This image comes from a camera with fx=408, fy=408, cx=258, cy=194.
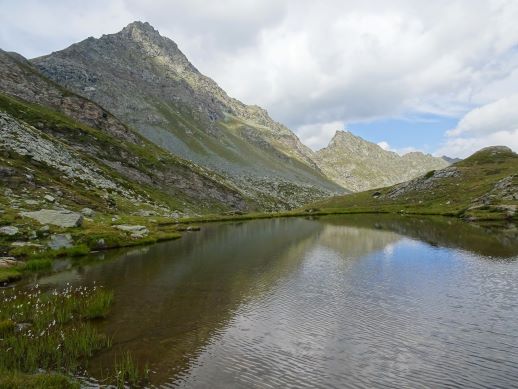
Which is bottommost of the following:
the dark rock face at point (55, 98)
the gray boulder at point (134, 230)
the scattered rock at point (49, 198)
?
the gray boulder at point (134, 230)

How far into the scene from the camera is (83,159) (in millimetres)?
131125

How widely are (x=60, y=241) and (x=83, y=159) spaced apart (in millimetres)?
78722

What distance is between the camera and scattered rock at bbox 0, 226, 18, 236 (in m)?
54.6

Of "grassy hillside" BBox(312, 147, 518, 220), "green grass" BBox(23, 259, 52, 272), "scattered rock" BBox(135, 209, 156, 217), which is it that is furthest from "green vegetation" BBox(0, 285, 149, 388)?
"grassy hillside" BBox(312, 147, 518, 220)

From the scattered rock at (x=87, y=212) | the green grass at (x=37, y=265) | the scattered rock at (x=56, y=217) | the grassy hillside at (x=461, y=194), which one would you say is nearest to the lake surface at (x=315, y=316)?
the green grass at (x=37, y=265)

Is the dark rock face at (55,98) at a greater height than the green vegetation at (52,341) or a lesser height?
greater

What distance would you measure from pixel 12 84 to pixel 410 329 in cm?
20502

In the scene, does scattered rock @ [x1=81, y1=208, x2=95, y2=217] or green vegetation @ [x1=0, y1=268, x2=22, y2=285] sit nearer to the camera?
green vegetation @ [x1=0, y1=268, x2=22, y2=285]

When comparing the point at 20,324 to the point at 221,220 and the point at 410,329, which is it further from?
the point at 221,220

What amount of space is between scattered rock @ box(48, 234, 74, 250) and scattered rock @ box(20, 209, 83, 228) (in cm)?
350

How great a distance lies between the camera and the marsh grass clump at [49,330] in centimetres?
2344

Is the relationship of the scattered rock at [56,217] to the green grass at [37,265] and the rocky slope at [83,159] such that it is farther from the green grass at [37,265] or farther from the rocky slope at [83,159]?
Answer: the rocky slope at [83,159]

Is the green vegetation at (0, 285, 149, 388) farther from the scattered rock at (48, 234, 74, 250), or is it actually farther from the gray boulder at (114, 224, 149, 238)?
the gray boulder at (114, 224, 149, 238)

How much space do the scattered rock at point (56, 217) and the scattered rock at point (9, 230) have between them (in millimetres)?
5647
